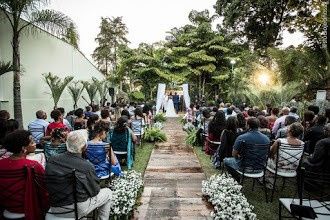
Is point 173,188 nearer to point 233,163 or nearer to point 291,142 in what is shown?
point 233,163

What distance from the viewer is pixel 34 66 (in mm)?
13656

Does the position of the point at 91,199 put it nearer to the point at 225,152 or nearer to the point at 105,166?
the point at 105,166

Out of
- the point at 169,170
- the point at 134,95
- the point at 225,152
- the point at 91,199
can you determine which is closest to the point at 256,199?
the point at 225,152

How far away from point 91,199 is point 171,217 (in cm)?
174

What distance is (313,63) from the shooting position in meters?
14.1

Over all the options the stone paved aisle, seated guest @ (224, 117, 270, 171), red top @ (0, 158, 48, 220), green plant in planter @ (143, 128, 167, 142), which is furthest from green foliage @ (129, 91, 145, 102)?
red top @ (0, 158, 48, 220)

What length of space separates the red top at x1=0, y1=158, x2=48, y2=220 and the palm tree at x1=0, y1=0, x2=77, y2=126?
6488 mm

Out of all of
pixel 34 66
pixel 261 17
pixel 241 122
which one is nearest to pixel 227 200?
pixel 241 122

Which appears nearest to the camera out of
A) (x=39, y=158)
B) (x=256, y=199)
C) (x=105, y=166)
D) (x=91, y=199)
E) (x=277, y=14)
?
(x=91, y=199)

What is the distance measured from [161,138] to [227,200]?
831cm

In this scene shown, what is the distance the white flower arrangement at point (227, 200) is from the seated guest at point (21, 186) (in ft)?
8.17

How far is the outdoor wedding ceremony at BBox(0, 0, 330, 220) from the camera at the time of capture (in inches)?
152

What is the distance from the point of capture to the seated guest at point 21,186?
3.73 metres

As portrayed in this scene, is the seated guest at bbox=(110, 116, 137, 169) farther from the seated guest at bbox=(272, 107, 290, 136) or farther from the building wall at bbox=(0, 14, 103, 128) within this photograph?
the building wall at bbox=(0, 14, 103, 128)
